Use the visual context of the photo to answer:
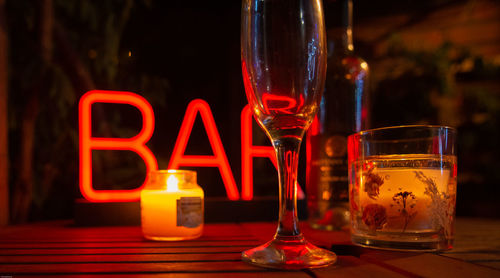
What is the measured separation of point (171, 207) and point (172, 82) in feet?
6.30

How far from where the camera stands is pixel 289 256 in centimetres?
47

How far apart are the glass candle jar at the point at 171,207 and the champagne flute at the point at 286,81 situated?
0.24m

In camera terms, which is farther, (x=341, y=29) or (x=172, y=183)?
(x=341, y=29)

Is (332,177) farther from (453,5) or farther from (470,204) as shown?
(453,5)

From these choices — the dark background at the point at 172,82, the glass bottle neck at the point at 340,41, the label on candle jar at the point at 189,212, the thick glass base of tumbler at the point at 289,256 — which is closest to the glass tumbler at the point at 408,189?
the thick glass base of tumbler at the point at 289,256

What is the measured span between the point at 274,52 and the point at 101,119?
152 centimetres

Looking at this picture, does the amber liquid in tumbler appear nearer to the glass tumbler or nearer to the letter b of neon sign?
the glass tumbler

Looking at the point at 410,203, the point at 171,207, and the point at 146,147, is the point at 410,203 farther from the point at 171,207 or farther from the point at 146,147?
the point at 146,147

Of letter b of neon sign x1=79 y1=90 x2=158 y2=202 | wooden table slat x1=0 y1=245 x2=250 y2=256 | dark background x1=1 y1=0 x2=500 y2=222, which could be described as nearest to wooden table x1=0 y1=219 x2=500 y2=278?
wooden table slat x1=0 y1=245 x2=250 y2=256

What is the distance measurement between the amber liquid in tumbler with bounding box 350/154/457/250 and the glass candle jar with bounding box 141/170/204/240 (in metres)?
0.32

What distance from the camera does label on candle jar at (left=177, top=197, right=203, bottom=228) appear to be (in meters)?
0.71

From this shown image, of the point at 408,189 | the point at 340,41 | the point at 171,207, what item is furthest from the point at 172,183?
the point at 340,41

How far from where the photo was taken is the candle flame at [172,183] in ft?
2.50

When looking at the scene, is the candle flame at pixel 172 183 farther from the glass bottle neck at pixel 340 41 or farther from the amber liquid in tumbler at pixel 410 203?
the glass bottle neck at pixel 340 41
